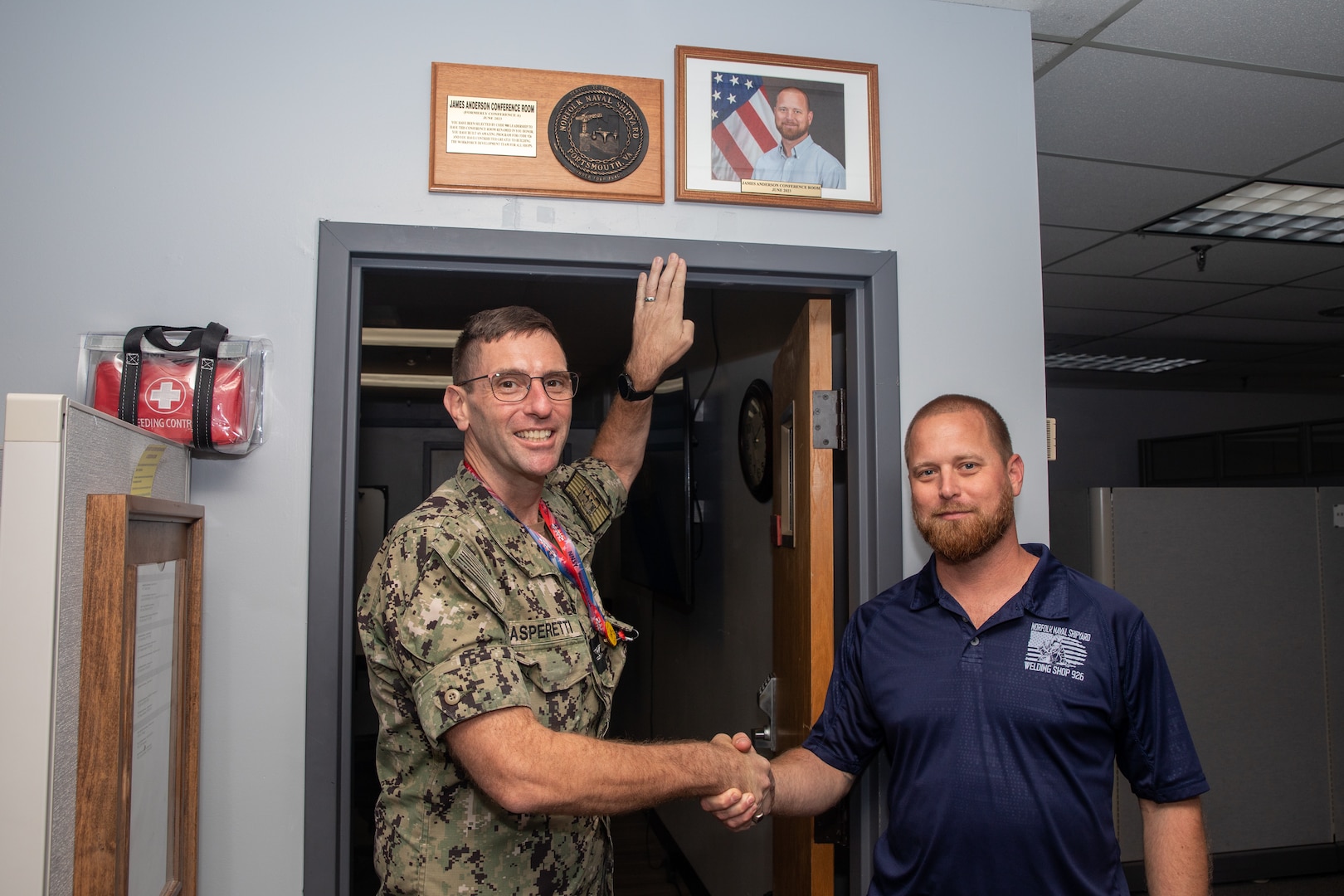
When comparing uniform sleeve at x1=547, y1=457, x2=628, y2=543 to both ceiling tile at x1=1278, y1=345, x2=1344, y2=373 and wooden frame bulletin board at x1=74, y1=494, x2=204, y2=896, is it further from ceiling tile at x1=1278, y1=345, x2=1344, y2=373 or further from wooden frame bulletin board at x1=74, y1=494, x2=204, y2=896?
ceiling tile at x1=1278, y1=345, x2=1344, y2=373

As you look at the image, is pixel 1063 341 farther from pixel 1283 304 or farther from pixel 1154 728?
pixel 1154 728

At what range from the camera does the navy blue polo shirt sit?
1.37 metres

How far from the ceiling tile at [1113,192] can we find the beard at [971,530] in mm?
1663

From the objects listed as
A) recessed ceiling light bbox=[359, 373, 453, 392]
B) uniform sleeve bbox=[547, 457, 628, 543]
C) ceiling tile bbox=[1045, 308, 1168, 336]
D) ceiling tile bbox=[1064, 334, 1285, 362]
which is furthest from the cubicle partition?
recessed ceiling light bbox=[359, 373, 453, 392]

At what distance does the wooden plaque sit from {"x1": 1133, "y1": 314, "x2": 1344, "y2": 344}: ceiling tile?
457 cm

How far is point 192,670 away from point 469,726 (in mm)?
534

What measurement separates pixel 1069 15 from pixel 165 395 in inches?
75.7

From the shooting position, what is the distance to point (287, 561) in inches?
59.8

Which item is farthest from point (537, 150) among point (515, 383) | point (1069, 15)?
point (1069, 15)

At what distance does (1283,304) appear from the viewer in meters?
4.79

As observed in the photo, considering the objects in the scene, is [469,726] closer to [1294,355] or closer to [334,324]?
[334,324]

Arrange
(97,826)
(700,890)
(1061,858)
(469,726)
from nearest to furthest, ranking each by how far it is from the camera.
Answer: (97,826) → (469,726) → (1061,858) → (700,890)

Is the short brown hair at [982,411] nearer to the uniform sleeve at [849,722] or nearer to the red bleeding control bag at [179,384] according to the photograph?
the uniform sleeve at [849,722]

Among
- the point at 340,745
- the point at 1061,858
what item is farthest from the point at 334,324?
the point at 1061,858
